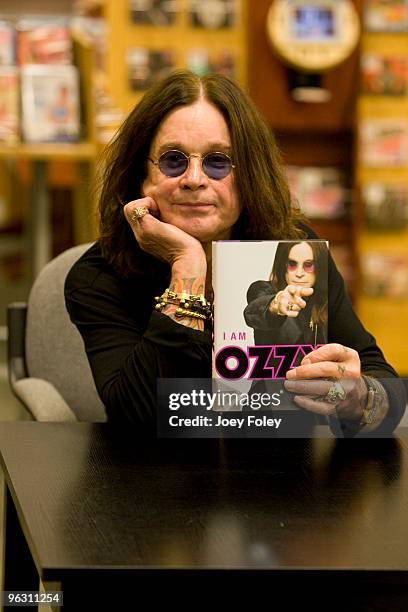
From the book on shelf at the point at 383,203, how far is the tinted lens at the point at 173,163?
3025 millimetres

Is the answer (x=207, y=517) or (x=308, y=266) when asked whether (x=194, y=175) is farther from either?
(x=207, y=517)

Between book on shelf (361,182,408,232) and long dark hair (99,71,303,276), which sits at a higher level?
long dark hair (99,71,303,276)

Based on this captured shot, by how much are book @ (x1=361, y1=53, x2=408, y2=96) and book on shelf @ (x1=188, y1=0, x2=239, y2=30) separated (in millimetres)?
634

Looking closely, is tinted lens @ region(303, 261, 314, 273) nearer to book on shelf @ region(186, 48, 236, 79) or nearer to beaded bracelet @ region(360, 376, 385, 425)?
beaded bracelet @ region(360, 376, 385, 425)

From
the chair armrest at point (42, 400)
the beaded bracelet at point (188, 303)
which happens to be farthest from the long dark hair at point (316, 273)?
the chair armrest at point (42, 400)

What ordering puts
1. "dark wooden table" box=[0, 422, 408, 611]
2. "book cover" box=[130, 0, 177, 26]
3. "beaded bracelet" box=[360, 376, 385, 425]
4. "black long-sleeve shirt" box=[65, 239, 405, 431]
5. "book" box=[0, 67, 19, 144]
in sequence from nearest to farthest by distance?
1. "dark wooden table" box=[0, 422, 408, 611]
2. "beaded bracelet" box=[360, 376, 385, 425]
3. "black long-sleeve shirt" box=[65, 239, 405, 431]
4. "book" box=[0, 67, 19, 144]
5. "book cover" box=[130, 0, 177, 26]

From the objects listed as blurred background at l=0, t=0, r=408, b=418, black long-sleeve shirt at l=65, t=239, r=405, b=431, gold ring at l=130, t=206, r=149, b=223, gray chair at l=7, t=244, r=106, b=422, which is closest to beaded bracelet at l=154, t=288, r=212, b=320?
black long-sleeve shirt at l=65, t=239, r=405, b=431

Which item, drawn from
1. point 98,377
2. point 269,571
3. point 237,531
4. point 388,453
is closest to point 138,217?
point 98,377

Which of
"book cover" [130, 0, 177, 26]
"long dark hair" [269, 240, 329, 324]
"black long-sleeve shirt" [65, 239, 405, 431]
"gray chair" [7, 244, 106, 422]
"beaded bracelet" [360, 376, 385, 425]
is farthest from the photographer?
"book cover" [130, 0, 177, 26]

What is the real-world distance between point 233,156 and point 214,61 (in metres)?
3.17

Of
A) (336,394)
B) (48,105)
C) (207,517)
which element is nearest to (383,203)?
(48,105)

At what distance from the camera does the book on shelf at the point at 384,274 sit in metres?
4.71

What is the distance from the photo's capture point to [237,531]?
4.03ft

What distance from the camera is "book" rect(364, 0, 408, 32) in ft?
15.2
